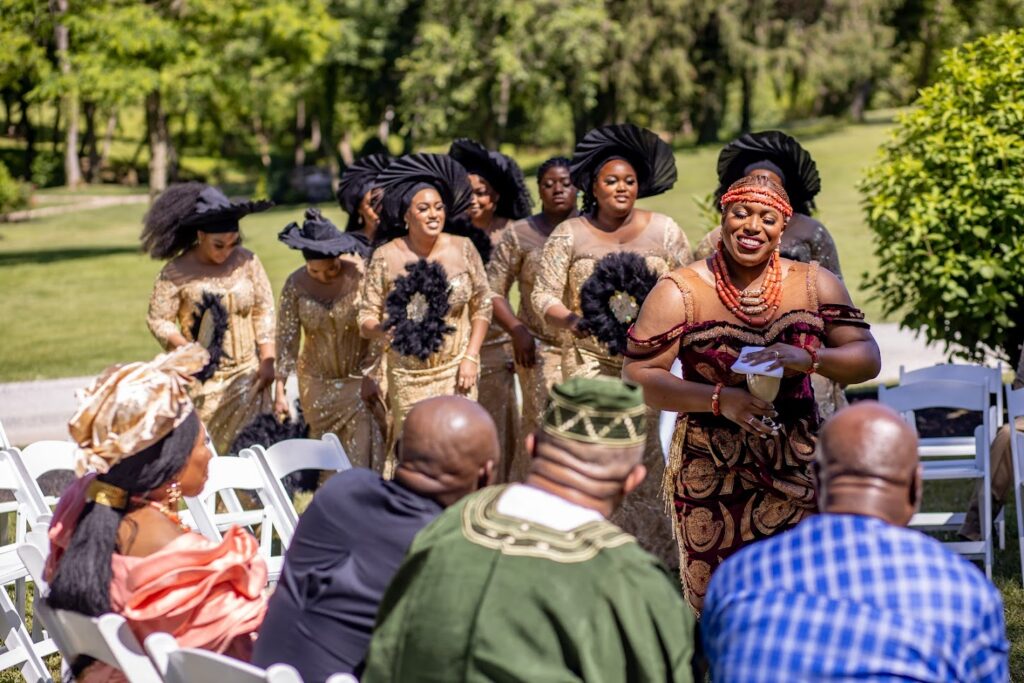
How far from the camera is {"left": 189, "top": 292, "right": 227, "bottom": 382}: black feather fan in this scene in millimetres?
8031

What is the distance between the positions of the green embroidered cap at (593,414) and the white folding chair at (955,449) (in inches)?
152

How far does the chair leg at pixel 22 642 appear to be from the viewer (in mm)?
5113

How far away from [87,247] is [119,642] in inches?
1153

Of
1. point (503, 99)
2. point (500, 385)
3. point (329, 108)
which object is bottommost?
point (329, 108)

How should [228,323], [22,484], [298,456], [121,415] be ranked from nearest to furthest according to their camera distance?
[121,415] → [22,484] → [298,456] → [228,323]

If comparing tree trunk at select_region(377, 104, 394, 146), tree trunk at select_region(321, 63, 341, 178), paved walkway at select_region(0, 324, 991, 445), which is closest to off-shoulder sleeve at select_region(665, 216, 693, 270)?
paved walkway at select_region(0, 324, 991, 445)

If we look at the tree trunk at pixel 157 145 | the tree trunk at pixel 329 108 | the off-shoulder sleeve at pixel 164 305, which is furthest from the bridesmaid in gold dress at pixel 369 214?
the tree trunk at pixel 329 108

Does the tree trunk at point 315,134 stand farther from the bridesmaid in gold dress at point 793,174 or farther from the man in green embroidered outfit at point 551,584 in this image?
the man in green embroidered outfit at point 551,584

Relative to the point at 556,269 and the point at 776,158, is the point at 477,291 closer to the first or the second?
the point at 556,269

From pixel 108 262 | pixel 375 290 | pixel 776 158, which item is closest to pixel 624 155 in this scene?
pixel 776 158

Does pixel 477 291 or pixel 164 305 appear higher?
pixel 477 291

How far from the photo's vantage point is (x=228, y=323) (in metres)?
8.15

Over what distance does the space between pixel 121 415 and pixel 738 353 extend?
217 centimetres

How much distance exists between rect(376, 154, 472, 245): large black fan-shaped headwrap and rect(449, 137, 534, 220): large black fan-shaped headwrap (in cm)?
67
